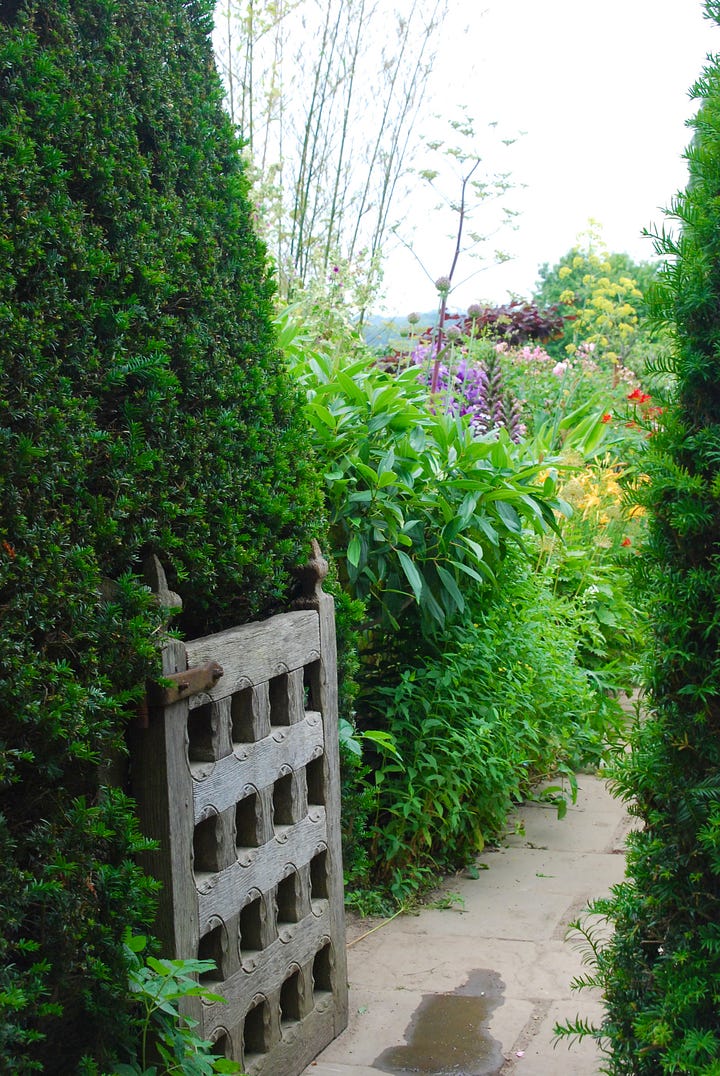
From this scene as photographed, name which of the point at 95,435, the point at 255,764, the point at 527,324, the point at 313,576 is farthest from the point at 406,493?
the point at 527,324

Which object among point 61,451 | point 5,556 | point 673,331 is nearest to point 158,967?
point 5,556

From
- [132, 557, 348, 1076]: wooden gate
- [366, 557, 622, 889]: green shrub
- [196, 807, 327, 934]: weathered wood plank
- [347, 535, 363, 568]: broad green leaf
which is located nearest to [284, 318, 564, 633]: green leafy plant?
[347, 535, 363, 568]: broad green leaf

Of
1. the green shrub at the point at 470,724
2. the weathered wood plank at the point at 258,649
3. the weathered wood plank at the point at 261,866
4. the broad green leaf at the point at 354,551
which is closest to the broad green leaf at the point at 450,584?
the green shrub at the point at 470,724

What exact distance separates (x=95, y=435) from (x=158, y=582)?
0.36 meters

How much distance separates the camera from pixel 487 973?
10.7 feet

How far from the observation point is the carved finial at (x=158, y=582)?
2.00m

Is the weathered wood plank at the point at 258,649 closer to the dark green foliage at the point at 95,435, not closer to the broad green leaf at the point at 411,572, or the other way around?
the dark green foliage at the point at 95,435

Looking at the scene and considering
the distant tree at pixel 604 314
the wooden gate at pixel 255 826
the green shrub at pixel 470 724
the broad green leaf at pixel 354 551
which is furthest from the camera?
the distant tree at pixel 604 314

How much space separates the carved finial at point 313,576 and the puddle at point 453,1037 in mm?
1273

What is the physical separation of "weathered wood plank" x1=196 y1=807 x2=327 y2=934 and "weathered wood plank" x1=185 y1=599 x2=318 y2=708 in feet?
1.36

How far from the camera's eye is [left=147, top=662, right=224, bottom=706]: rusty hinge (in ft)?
6.62

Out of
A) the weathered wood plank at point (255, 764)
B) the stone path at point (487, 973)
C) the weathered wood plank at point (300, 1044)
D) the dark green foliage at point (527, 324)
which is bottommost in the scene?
the stone path at point (487, 973)

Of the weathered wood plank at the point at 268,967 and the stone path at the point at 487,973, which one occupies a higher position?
the weathered wood plank at the point at 268,967

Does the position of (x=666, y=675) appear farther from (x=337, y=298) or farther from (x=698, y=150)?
(x=337, y=298)
